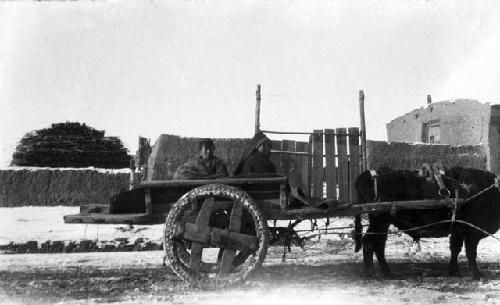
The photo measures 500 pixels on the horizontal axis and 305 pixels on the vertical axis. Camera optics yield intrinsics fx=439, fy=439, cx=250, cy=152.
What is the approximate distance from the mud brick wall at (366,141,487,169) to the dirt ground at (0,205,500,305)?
10.3ft

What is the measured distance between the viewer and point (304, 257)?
737cm

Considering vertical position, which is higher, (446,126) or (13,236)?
(446,126)

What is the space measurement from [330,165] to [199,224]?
4665 millimetres

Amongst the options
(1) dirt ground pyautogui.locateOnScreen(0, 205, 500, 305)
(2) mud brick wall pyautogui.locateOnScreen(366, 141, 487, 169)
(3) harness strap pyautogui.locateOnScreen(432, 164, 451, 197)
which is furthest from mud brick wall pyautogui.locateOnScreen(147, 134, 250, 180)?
(3) harness strap pyautogui.locateOnScreen(432, 164, 451, 197)

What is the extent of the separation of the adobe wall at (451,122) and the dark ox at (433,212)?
33.3 feet

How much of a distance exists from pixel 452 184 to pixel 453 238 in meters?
0.73

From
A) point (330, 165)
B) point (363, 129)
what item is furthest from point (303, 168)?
point (363, 129)

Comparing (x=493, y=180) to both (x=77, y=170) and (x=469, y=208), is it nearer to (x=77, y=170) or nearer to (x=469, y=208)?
(x=469, y=208)

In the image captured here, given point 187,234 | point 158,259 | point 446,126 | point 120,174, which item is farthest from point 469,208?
point 446,126

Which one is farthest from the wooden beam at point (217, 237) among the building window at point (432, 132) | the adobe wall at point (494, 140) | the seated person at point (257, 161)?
the building window at point (432, 132)

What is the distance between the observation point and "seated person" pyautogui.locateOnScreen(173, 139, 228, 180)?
5.38m

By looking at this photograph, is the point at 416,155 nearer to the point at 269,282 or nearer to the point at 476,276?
the point at 476,276

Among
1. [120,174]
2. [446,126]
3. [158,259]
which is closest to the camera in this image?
[158,259]

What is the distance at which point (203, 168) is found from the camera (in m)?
5.64
